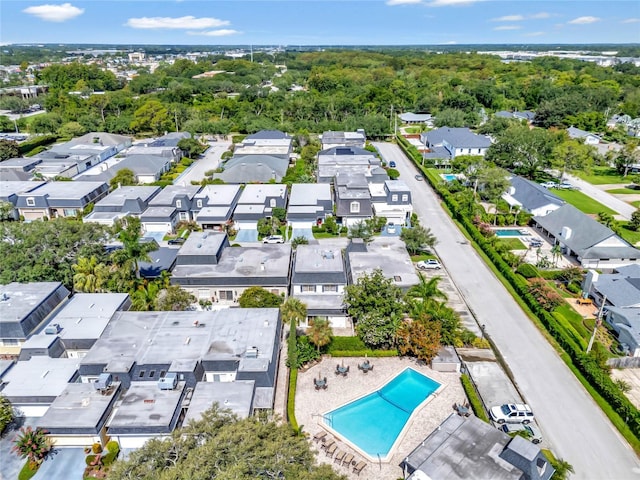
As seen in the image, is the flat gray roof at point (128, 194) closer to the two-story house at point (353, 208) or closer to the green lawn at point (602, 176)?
the two-story house at point (353, 208)

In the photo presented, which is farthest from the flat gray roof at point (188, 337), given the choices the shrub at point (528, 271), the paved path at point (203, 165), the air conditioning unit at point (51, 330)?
the paved path at point (203, 165)

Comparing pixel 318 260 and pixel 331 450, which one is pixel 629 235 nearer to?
pixel 318 260

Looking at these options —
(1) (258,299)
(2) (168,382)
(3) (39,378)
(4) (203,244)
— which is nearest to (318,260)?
(1) (258,299)

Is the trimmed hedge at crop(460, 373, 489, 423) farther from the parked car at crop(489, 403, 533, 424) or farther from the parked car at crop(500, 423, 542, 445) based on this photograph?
the parked car at crop(500, 423, 542, 445)

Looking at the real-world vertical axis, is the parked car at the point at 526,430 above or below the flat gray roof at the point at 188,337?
below

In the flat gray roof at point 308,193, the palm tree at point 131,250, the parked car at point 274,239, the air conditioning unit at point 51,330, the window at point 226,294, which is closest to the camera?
the air conditioning unit at point 51,330

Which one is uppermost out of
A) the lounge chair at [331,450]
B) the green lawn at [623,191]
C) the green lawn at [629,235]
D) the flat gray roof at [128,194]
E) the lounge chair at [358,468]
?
the flat gray roof at [128,194]

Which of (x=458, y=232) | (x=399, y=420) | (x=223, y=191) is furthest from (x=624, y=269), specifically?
(x=223, y=191)
